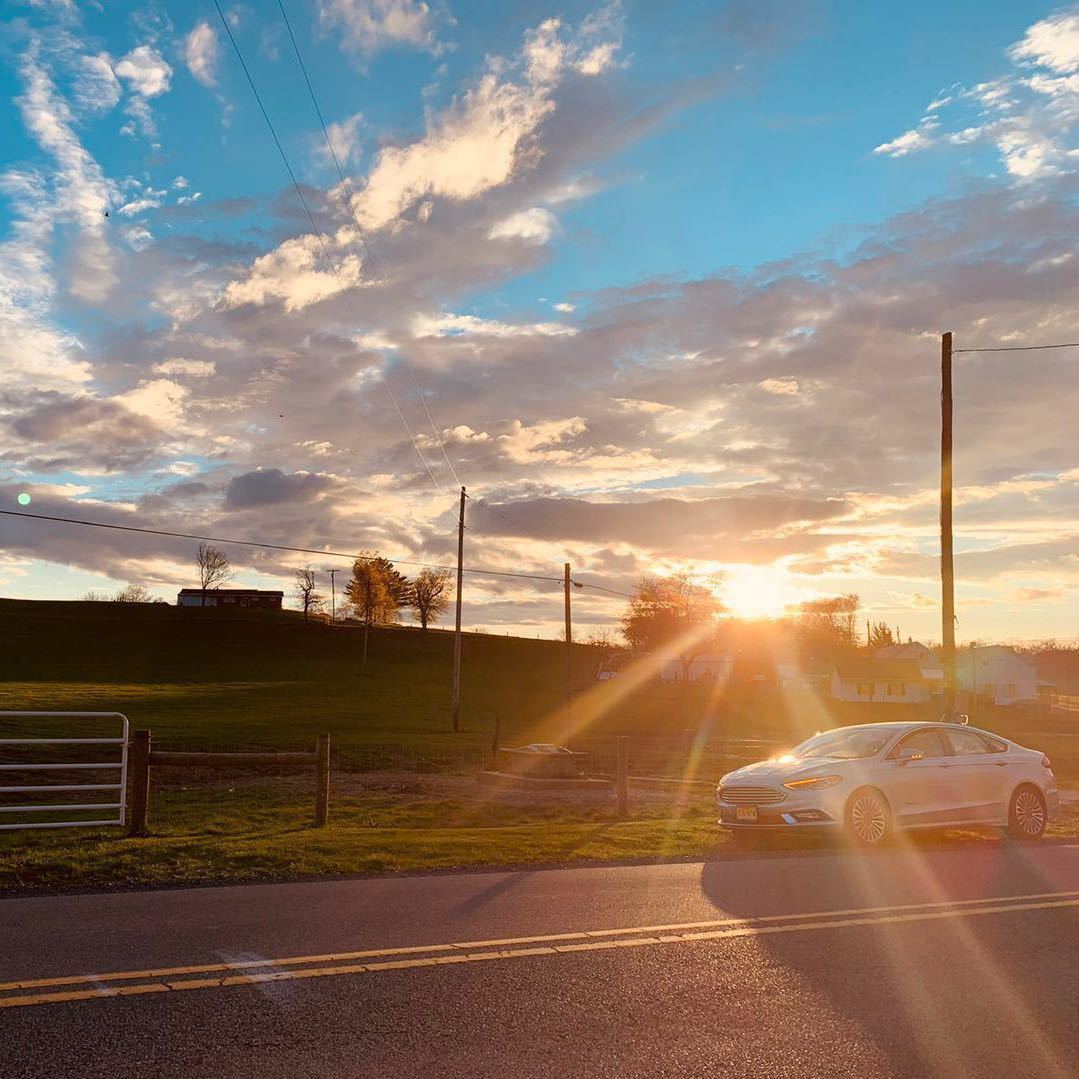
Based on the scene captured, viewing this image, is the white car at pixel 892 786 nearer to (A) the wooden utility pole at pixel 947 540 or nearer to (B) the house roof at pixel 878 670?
(A) the wooden utility pole at pixel 947 540

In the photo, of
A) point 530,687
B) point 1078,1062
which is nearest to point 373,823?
point 1078,1062

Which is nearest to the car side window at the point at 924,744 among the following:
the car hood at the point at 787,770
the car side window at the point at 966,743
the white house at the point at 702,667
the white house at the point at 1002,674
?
the car side window at the point at 966,743

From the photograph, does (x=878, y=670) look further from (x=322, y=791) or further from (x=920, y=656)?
(x=322, y=791)

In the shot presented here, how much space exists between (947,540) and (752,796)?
13.3m

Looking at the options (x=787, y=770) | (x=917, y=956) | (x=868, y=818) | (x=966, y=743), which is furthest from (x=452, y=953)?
(x=966, y=743)

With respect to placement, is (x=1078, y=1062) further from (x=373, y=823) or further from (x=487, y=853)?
(x=373, y=823)

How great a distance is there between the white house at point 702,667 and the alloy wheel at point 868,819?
10199 centimetres

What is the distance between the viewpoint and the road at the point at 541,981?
507 centimetres

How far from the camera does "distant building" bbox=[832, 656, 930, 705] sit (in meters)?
102

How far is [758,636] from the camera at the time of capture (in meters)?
122

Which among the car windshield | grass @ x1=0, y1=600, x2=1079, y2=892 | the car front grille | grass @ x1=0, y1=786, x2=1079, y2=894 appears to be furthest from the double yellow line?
the car windshield

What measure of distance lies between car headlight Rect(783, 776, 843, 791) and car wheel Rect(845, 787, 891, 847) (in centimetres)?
28

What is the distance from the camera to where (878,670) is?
10350 cm

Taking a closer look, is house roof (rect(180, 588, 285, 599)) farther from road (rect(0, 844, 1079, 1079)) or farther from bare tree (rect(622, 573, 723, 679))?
road (rect(0, 844, 1079, 1079))
